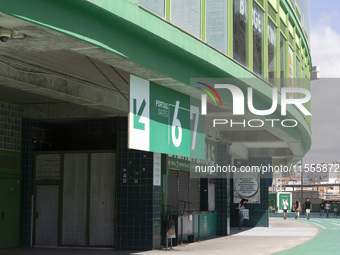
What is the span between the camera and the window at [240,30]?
718 inches

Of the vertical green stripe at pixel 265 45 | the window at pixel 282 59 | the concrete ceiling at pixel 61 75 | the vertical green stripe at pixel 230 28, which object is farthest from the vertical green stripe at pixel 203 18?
the window at pixel 282 59

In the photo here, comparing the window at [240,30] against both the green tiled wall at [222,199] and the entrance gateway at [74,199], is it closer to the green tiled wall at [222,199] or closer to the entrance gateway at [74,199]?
the entrance gateway at [74,199]

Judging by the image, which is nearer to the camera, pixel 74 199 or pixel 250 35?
pixel 250 35

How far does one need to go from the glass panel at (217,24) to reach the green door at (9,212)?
8.14 metres

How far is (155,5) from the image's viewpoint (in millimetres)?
12992

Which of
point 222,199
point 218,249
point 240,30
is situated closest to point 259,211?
point 222,199

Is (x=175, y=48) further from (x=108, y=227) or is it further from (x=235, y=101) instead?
(x=108, y=227)

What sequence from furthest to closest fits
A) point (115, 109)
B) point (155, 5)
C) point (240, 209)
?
point (240, 209)
point (115, 109)
point (155, 5)

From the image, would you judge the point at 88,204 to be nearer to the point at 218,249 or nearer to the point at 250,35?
the point at 218,249

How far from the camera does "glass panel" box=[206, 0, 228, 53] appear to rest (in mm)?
16188

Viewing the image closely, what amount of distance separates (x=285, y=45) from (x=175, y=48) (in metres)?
12.8

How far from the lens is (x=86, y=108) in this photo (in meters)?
20.3

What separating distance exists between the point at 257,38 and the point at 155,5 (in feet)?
28.0

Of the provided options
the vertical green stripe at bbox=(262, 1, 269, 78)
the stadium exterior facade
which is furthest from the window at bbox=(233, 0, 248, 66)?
the vertical green stripe at bbox=(262, 1, 269, 78)
